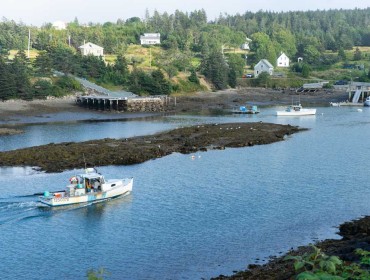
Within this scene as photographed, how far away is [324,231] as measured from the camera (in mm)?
32312

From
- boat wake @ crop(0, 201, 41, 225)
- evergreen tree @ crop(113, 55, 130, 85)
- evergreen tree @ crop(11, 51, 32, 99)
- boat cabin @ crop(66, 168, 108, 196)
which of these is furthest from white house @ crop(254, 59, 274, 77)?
boat wake @ crop(0, 201, 41, 225)

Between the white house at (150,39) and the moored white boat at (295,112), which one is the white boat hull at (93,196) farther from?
the white house at (150,39)

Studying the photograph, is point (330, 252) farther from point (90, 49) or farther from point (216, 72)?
point (90, 49)

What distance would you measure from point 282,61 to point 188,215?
131m

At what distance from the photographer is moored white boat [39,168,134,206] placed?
37.4 metres

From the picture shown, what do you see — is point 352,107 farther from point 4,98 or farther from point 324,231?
point 324,231

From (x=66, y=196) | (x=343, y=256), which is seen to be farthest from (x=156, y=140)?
(x=343, y=256)

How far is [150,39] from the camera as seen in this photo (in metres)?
157

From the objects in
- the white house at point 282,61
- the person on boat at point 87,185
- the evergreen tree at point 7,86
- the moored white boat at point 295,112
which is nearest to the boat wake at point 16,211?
the person on boat at point 87,185

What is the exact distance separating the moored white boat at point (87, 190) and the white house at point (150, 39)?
386 feet

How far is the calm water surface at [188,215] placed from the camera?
28266mm

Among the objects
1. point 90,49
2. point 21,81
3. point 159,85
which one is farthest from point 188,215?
point 90,49

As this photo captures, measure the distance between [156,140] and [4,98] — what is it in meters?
35.6

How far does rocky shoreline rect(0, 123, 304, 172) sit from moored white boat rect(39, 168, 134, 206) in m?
5.49
